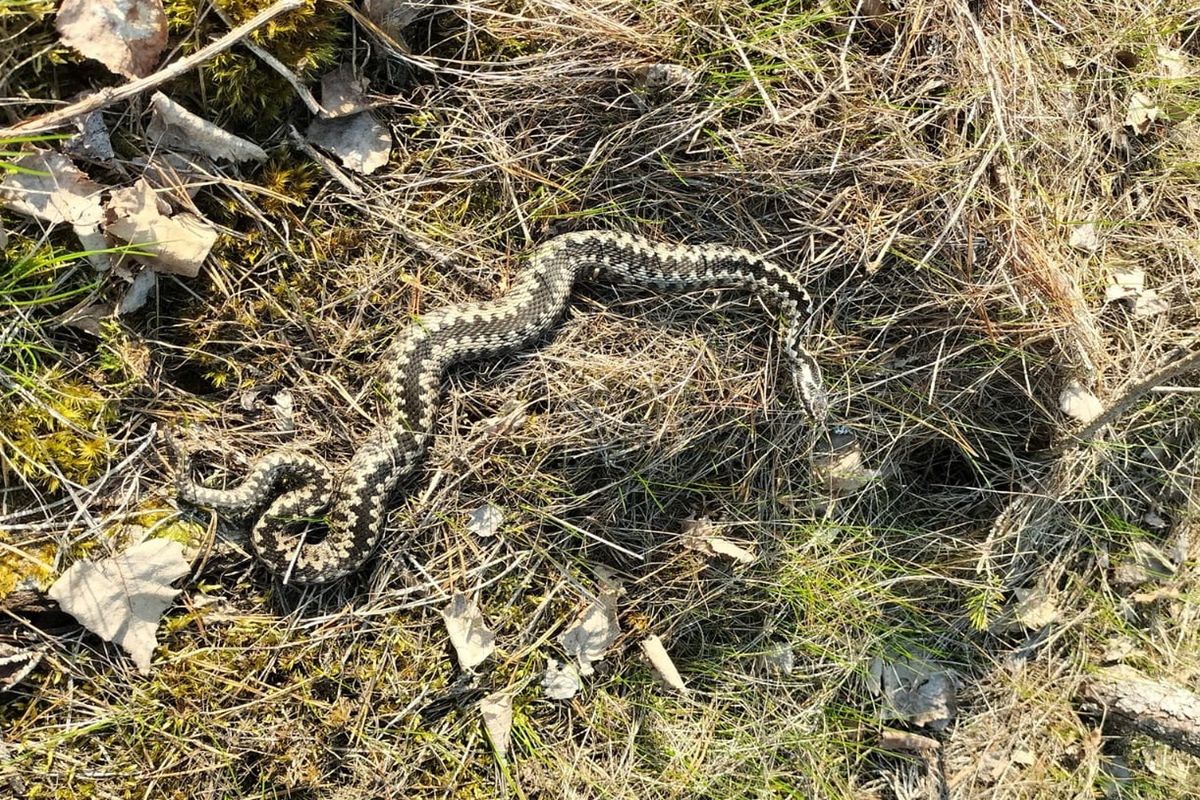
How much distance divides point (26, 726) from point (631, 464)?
3155mm

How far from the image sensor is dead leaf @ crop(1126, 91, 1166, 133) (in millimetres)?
4504

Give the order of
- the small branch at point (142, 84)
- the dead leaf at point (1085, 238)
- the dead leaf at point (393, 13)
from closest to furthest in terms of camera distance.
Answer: the small branch at point (142, 84)
the dead leaf at point (393, 13)
the dead leaf at point (1085, 238)

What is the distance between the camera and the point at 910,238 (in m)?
4.14

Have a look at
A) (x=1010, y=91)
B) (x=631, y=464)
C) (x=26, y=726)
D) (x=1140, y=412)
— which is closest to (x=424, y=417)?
(x=631, y=464)

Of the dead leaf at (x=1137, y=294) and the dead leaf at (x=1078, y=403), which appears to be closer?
the dead leaf at (x=1078, y=403)

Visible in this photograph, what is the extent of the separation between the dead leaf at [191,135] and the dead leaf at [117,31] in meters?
0.17

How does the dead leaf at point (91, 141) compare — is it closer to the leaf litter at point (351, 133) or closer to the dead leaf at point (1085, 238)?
the leaf litter at point (351, 133)

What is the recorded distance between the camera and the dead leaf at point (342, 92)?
12.3 ft

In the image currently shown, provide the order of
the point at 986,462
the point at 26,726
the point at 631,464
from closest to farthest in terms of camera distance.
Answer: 1. the point at 26,726
2. the point at 631,464
3. the point at 986,462

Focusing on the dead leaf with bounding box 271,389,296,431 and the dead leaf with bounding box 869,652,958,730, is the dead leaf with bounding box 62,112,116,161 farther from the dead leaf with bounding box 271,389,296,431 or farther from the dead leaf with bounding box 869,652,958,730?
the dead leaf with bounding box 869,652,958,730

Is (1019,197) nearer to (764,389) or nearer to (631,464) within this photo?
(764,389)

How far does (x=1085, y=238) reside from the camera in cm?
445

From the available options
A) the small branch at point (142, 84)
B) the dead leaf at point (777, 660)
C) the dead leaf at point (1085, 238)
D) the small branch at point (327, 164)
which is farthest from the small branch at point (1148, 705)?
the small branch at point (142, 84)

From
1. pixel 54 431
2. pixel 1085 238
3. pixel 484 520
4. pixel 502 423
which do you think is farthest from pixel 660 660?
pixel 1085 238
